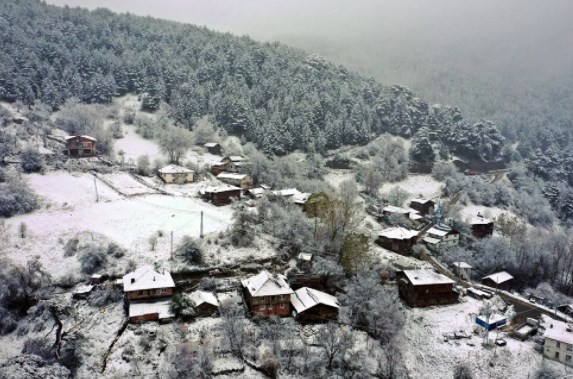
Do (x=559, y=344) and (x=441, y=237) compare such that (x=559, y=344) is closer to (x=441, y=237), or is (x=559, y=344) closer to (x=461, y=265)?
(x=461, y=265)

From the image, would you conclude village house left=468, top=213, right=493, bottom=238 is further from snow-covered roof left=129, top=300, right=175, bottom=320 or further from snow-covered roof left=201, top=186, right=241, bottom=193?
snow-covered roof left=129, top=300, right=175, bottom=320

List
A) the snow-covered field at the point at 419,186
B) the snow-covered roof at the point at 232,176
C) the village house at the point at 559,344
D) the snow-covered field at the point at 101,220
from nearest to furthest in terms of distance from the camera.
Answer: the village house at the point at 559,344
the snow-covered field at the point at 101,220
the snow-covered roof at the point at 232,176
the snow-covered field at the point at 419,186

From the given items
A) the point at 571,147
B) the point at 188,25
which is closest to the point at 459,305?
the point at 571,147

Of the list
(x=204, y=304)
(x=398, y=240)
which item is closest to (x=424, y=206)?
(x=398, y=240)

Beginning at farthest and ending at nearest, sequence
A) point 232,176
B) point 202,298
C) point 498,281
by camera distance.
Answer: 1. point 232,176
2. point 498,281
3. point 202,298

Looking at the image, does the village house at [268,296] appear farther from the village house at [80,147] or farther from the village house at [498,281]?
the village house at [80,147]

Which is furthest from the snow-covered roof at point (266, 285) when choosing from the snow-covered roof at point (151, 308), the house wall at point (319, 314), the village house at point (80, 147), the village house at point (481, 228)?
the village house at point (80, 147)

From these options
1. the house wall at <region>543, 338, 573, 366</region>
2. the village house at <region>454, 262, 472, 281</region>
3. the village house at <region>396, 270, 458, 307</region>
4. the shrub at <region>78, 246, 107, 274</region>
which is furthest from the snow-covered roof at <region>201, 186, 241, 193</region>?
the house wall at <region>543, 338, 573, 366</region>
